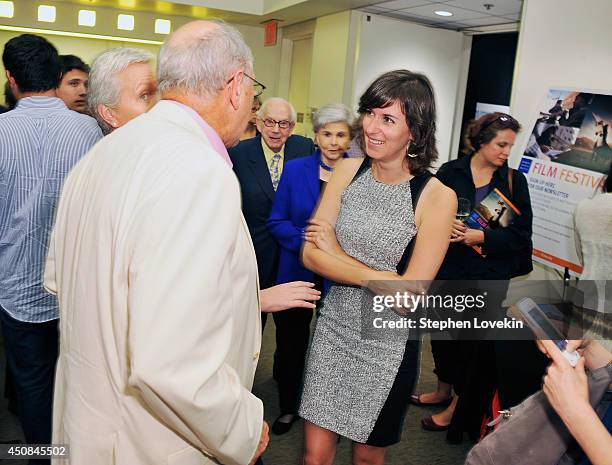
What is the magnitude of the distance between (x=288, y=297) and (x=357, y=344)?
405 millimetres

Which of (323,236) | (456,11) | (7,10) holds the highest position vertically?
(456,11)

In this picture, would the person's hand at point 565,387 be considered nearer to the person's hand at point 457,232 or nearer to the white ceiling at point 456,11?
the person's hand at point 457,232

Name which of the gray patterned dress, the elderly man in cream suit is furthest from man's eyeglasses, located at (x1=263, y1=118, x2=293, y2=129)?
the elderly man in cream suit

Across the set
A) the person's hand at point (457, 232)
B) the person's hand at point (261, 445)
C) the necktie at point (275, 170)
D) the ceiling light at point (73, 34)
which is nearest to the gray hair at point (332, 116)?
the necktie at point (275, 170)

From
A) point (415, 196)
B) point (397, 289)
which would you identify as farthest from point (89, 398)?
point (415, 196)

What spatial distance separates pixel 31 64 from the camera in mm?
2271

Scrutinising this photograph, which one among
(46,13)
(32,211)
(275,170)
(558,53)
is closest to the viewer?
(32,211)

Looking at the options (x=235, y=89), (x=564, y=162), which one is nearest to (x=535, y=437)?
(x=235, y=89)

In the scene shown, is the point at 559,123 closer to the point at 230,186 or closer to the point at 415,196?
the point at 415,196

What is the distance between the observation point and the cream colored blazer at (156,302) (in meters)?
0.96

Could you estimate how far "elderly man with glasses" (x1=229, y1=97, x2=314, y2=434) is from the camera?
312 cm

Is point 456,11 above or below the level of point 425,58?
above

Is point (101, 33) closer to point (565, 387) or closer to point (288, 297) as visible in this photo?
point (288, 297)

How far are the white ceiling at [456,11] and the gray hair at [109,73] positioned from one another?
4486mm
